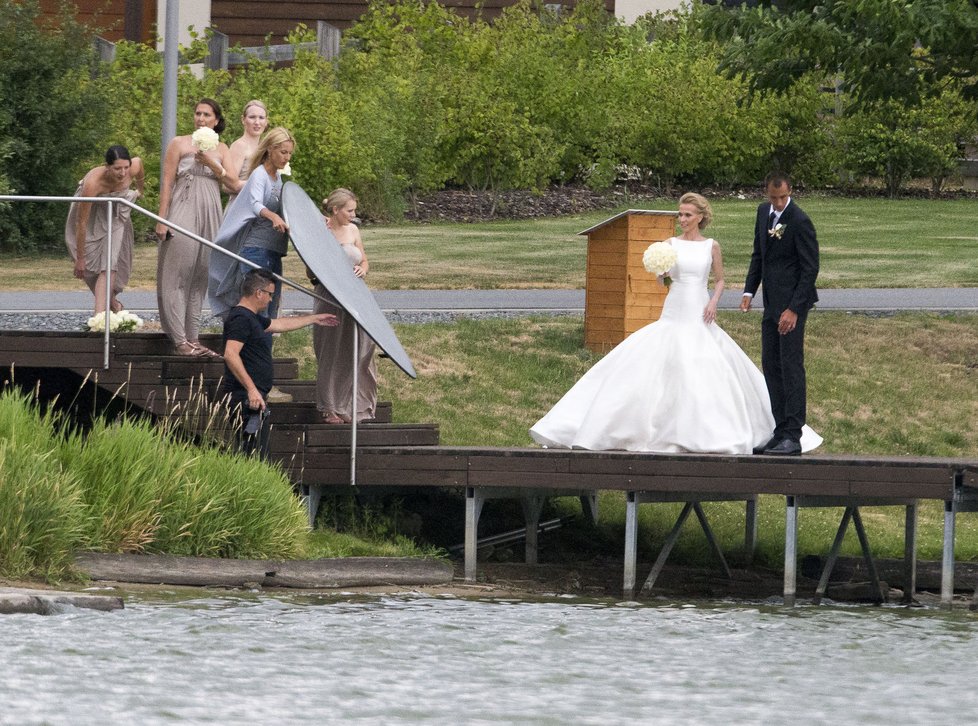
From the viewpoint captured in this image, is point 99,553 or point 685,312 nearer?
point 99,553

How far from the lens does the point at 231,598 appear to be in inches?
A: 475

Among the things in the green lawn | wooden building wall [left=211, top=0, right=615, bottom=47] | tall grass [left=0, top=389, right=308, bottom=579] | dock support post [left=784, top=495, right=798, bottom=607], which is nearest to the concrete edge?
tall grass [left=0, top=389, right=308, bottom=579]

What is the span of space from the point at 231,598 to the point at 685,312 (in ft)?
12.8

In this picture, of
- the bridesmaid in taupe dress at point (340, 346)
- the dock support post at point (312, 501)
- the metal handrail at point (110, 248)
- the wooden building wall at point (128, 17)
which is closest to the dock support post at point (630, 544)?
the bridesmaid in taupe dress at point (340, 346)

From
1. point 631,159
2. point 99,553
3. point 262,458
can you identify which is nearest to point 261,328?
point 262,458

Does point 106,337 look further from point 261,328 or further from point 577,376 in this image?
point 577,376

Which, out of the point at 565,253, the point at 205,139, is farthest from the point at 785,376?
the point at 565,253

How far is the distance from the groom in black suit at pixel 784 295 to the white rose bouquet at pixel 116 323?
4288mm

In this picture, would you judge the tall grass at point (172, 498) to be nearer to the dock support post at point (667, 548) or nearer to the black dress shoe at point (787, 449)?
the dock support post at point (667, 548)

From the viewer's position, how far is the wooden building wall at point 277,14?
125ft

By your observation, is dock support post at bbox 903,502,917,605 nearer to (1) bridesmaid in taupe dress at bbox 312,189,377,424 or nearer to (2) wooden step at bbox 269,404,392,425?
(1) bridesmaid in taupe dress at bbox 312,189,377,424

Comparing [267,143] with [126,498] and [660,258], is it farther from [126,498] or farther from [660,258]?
[660,258]

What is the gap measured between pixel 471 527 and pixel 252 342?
2085 millimetres

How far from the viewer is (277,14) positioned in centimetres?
3838
